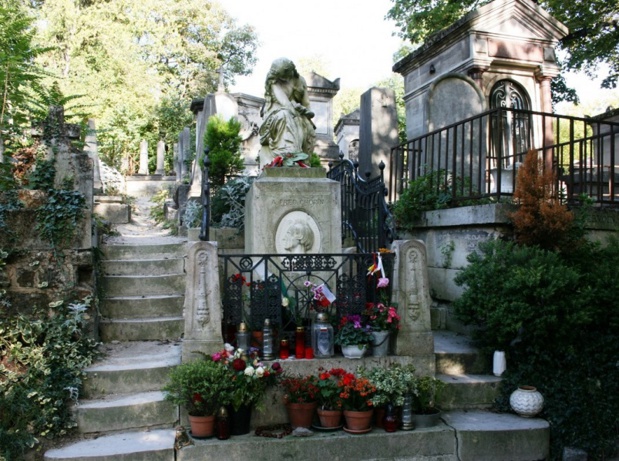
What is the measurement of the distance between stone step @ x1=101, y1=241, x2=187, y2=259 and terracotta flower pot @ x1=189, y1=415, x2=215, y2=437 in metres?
3.18

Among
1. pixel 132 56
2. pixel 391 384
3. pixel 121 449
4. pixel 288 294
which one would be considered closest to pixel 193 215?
pixel 288 294

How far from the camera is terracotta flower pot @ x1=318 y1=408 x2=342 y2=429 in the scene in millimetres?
4449

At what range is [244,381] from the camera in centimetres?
436

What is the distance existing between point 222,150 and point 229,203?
1.59 meters

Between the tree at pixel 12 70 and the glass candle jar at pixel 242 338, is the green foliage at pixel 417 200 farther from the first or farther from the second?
the tree at pixel 12 70

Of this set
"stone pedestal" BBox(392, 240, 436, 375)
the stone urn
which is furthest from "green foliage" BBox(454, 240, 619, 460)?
"stone pedestal" BBox(392, 240, 436, 375)

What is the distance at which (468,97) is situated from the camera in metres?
8.66

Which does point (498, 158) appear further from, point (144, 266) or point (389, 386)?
point (144, 266)

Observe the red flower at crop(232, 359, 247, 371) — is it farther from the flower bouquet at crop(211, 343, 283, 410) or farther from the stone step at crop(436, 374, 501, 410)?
the stone step at crop(436, 374, 501, 410)

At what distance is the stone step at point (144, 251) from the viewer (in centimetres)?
714

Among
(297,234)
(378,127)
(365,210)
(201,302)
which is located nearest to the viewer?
(201,302)

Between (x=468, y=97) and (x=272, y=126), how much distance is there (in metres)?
3.77

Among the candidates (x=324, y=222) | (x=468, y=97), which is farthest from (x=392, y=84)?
(x=324, y=222)

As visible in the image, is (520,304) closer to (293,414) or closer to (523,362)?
(523,362)
